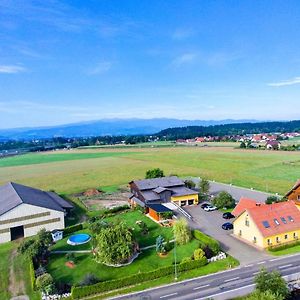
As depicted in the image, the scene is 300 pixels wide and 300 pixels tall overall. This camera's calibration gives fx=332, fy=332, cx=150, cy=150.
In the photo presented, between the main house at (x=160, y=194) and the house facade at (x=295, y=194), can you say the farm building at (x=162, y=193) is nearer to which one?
the main house at (x=160, y=194)

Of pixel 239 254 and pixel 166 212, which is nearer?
pixel 239 254

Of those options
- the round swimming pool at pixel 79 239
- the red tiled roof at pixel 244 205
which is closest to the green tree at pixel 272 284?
the red tiled roof at pixel 244 205

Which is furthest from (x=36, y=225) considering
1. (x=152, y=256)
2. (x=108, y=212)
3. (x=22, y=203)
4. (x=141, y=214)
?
(x=152, y=256)

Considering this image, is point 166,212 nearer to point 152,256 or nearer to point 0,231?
point 152,256

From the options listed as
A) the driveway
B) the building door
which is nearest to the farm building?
the driveway

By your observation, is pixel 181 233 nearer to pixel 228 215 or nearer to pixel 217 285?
pixel 217 285

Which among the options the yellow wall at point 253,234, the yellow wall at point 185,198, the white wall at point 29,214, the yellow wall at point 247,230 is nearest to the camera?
the yellow wall at point 253,234
